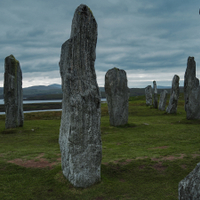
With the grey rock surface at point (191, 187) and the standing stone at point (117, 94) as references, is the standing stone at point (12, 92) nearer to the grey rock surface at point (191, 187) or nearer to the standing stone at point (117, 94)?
the standing stone at point (117, 94)

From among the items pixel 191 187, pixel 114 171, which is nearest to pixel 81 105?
pixel 114 171

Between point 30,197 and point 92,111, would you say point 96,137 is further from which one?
point 30,197

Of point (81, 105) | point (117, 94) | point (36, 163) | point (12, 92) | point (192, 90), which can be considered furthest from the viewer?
point (192, 90)

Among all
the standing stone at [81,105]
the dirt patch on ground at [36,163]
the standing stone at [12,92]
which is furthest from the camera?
the standing stone at [12,92]

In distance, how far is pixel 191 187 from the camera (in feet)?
14.2

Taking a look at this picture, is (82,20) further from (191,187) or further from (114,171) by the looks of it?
(191,187)

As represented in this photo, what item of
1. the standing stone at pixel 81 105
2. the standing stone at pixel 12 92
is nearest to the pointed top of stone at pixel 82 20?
the standing stone at pixel 81 105

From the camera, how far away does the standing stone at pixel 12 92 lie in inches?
737

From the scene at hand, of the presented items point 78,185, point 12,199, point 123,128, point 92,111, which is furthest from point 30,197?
point 123,128

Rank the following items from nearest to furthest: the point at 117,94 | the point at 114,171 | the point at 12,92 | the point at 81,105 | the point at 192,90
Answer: the point at 81,105 < the point at 114,171 < the point at 12,92 < the point at 117,94 < the point at 192,90

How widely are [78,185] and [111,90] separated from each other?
1279cm

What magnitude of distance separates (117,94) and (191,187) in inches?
613

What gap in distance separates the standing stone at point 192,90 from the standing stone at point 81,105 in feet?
52.6

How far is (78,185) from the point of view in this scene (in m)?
7.71
